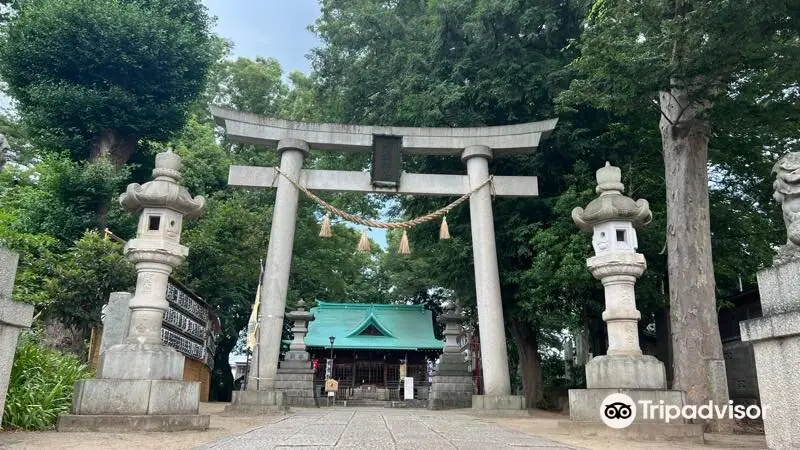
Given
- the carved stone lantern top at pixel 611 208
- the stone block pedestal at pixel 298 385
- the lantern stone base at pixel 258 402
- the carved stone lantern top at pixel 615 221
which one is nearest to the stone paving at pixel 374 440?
the carved stone lantern top at pixel 615 221

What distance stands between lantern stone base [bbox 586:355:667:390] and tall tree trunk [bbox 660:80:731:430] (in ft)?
5.64

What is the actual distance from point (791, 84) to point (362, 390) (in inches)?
698

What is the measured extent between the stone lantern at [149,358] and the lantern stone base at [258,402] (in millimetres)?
3401

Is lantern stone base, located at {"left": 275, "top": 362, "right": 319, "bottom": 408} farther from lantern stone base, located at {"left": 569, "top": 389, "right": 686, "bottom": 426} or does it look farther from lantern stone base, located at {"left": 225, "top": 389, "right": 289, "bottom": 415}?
lantern stone base, located at {"left": 569, "top": 389, "right": 686, "bottom": 426}

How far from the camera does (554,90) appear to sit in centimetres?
1323

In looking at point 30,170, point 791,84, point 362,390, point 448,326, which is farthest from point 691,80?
point 30,170

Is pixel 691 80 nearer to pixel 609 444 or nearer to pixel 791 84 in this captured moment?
pixel 791 84

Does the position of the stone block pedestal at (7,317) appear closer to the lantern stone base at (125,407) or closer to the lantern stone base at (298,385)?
the lantern stone base at (125,407)

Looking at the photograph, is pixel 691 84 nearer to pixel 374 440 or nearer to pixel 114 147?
pixel 374 440

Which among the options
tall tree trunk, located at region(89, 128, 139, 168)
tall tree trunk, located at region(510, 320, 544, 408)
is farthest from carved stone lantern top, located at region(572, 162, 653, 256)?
tall tree trunk, located at region(89, 128, 139, 168)

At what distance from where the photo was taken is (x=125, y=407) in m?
5.84

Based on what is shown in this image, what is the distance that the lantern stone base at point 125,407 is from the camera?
223 inches

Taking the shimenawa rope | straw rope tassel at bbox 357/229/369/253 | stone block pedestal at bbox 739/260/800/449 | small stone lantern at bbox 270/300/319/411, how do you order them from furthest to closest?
small stone lantern at bbox 270/300/319/411 → straw rope tassel at bbox 357/229/369/253 → the shimenawa rope → stone block pedestal at bbox 739/260/800/449

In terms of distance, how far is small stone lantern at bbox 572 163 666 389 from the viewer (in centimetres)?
637
